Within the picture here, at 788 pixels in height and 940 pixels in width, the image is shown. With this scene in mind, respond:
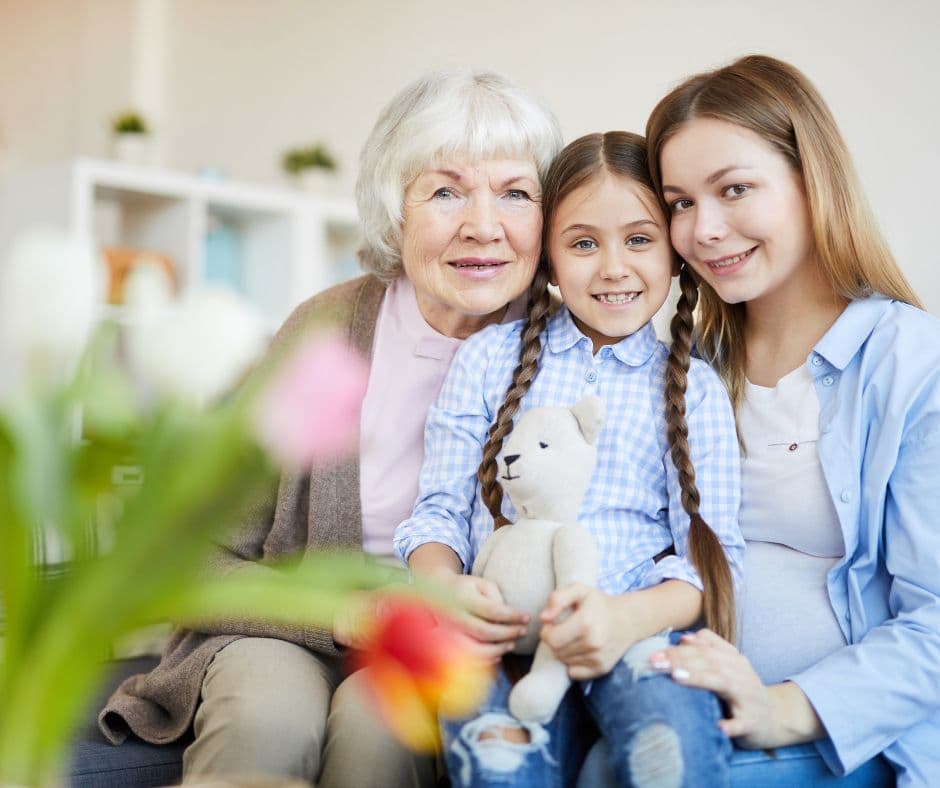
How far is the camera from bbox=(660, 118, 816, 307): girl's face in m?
1.42

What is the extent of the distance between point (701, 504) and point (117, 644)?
2.87 ft

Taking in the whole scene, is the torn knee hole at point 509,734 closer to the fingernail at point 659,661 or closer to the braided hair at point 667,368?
the fingernail at point 659,661

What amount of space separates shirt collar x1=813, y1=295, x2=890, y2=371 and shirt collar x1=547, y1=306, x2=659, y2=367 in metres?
0.23

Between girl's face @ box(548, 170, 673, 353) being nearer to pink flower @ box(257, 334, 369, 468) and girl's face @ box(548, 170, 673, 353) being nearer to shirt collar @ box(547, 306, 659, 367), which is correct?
shirt collar @ box(547, 306, 659, 367)

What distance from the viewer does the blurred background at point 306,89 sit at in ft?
7.38

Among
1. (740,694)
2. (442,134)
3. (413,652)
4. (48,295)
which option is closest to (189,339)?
(48,295)

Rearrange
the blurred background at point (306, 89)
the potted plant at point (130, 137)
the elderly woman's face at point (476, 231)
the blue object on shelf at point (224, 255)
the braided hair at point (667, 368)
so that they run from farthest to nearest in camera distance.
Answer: the potted plant at point (130, 137), the blue object on shelf at point (224, 255), the blurred background at point (306, 89), the elderly woman's face at point (476, 231), the braided hair at point (667, 368)

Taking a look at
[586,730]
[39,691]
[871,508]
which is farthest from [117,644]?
[871,508]

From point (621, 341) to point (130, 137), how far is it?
300 cm

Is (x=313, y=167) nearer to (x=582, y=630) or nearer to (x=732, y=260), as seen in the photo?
(x=732, y=260)

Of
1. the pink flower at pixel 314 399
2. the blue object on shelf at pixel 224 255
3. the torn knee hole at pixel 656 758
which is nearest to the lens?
the pink flower at pixel 314 399

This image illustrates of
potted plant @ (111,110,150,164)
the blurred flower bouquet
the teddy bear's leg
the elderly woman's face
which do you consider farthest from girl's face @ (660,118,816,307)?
potted plant @ (111,110,150,164)

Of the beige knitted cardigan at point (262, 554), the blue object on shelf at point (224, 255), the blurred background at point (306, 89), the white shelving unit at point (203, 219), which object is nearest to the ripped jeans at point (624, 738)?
the beige knitted cardigan at point (262, 554)

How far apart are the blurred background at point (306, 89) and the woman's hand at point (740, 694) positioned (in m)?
1.18
